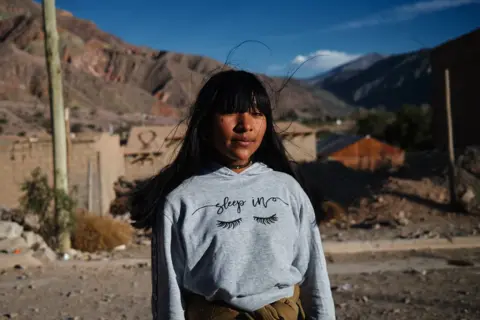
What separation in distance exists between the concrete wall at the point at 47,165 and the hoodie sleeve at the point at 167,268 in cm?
1075

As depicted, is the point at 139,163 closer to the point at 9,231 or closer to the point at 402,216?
the point at 9,231

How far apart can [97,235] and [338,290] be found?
484cm

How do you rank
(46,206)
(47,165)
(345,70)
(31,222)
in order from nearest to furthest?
(46,206)
(31,222)
(47,165)
(345,70)

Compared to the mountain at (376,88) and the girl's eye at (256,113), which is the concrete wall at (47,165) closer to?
the girl's eye at (256,113)

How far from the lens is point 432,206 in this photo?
35.8ft

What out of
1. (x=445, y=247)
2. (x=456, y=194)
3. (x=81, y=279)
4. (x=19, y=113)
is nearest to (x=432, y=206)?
(x=456, y=194)

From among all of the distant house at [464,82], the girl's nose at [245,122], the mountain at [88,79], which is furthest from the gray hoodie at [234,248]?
the mountain at [88,79]

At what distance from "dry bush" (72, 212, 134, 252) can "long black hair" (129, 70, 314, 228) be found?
7.18m

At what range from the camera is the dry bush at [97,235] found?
855cm

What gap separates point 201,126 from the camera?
1.70 metres

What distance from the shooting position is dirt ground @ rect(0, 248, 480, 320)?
4.60 meters

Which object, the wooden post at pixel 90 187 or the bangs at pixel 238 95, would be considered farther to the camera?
the wooden post at pixel 90 187

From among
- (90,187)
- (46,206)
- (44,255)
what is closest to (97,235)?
(46,206)

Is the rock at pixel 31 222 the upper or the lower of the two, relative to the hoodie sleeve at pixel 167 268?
lower
